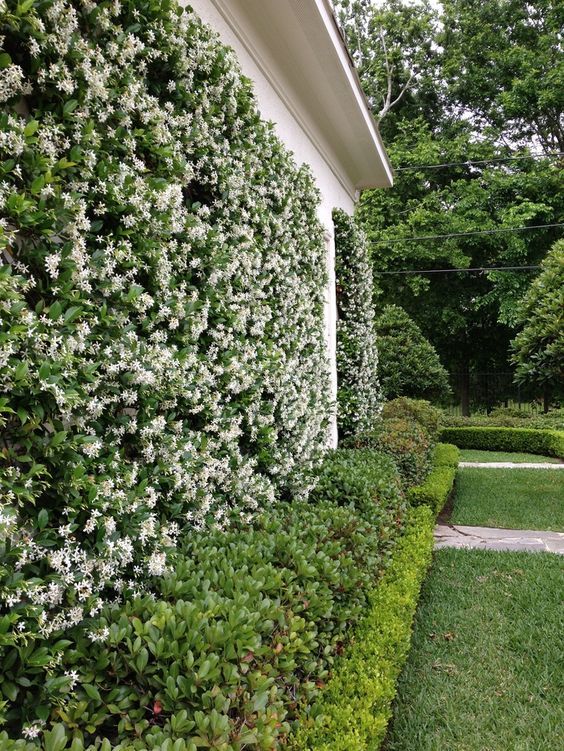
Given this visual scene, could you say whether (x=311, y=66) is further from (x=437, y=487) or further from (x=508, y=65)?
(x=508, y=65)

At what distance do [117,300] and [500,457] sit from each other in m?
13.0

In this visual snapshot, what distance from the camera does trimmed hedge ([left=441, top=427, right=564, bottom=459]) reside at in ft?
45.6

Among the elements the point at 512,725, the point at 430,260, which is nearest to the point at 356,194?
the point at 512,725

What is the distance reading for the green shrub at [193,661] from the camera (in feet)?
5.27

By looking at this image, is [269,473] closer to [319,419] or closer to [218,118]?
[319,419]

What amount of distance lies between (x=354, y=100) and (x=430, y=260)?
563 inches

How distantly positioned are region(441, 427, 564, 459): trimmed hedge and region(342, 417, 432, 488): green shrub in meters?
7.33

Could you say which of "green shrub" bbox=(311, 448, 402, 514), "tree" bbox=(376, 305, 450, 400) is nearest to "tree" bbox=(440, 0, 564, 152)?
"tree" bbox=(376, 305, 450, 400)

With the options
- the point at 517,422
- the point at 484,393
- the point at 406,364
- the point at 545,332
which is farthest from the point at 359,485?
the point at 484,393

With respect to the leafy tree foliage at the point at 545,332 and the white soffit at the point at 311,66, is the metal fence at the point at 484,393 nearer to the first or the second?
the leafy tree foliage at the point at 545,332

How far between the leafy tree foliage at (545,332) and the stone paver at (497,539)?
6.69 ft

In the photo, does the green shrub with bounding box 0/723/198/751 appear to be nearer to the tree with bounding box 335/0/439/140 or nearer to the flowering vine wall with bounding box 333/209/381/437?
the flowering vine wall with bounding box 333/209/381/437

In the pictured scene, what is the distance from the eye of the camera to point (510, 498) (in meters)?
8.34

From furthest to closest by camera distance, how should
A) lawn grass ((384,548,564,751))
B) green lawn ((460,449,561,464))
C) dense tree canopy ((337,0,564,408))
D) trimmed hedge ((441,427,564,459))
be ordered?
1. dense tree canopy ((337,0,564,408))
2. trimmed hedge ((441,427,564,459))
3. green lawn ((460,449,561,464))
4. lawn grass ((384,548,564,751))
